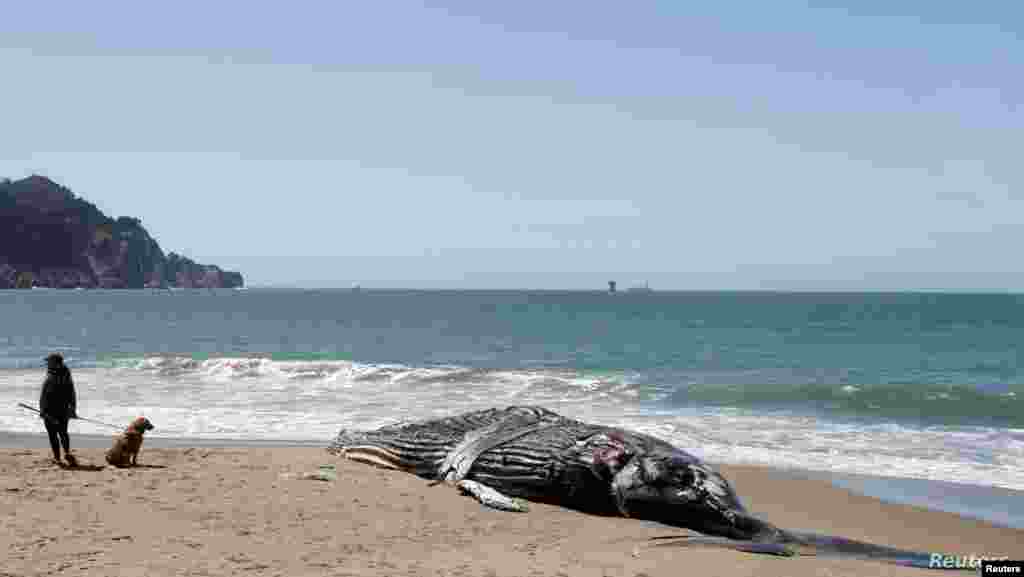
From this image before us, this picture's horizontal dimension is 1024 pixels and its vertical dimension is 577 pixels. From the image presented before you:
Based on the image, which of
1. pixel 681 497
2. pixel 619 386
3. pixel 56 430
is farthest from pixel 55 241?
pixel 681 497

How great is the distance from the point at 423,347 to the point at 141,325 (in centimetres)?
3144

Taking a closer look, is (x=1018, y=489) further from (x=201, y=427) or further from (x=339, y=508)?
(x=201, y=427)

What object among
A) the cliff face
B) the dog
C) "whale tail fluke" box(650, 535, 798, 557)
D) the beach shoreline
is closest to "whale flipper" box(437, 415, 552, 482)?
"whale tail fluke" box(650, 535, 798, 557)

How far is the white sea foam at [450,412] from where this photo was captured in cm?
1545

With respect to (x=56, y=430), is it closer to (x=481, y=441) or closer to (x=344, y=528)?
(x=344, y=528)

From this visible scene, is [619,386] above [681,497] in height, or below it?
below

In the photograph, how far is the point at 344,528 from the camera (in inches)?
337

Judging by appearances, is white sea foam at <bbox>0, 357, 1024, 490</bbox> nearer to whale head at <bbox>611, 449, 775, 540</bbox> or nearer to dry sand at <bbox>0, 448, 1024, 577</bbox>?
dry sand at <bbox>0, 448, 1024, 577</bbox>

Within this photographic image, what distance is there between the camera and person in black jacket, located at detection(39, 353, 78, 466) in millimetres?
11742

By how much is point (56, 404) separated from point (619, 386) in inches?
719

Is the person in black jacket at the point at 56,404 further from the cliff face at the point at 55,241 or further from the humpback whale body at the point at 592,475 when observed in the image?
the cliff face at the point at 55,241

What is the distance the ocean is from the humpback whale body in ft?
16.7

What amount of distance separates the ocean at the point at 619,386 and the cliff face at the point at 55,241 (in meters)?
135

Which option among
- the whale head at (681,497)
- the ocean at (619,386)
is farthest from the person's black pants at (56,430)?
the whale head at (681,497)
